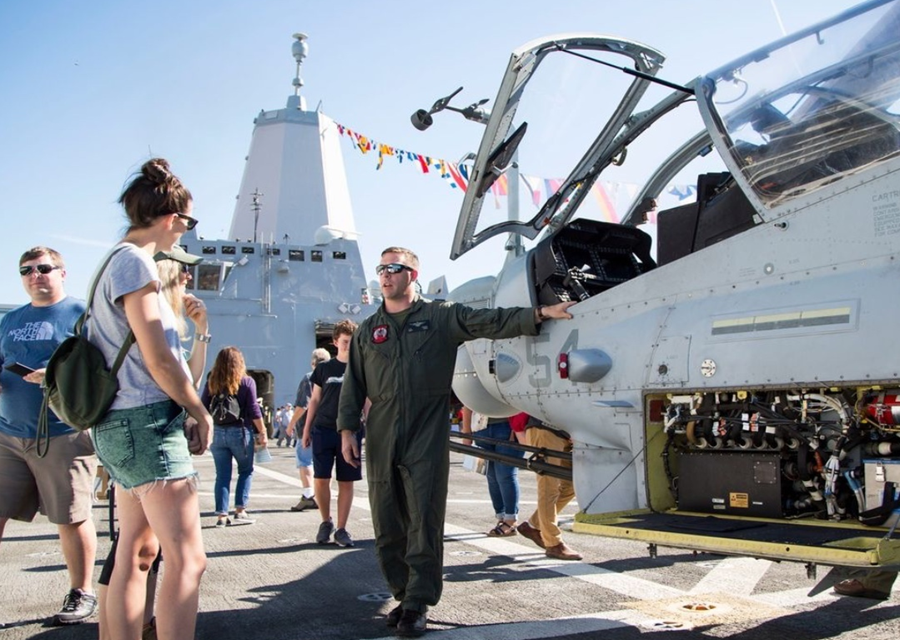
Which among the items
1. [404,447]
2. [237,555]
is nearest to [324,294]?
[237,555]

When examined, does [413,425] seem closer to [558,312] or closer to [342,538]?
[558,312]

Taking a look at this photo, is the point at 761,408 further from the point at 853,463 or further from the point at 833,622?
the point at 833,622

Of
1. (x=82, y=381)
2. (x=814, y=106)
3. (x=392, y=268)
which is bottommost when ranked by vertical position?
(x=82, y=381)

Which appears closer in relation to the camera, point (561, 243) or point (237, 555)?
point (561, 243)

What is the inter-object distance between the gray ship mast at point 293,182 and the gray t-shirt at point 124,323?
2821cm

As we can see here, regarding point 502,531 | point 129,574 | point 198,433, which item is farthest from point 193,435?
point 502,531

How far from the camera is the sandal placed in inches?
260

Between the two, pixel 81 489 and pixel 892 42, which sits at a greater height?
pixel 892 42

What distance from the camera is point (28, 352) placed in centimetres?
422

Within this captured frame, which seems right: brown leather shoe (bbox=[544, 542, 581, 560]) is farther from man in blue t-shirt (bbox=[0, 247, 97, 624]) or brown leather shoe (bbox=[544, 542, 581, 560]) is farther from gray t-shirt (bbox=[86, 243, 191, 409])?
gray t-shirt (bbox=[86, 243, 191, 409])

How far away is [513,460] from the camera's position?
5.04 meters

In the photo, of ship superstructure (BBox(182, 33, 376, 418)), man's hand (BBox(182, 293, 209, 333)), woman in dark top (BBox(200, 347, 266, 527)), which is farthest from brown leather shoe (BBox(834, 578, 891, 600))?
ship superstructure (BBox(182, 33, 376, 418))

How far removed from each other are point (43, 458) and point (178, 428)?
6.00 feet

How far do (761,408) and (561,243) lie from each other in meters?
2.02
